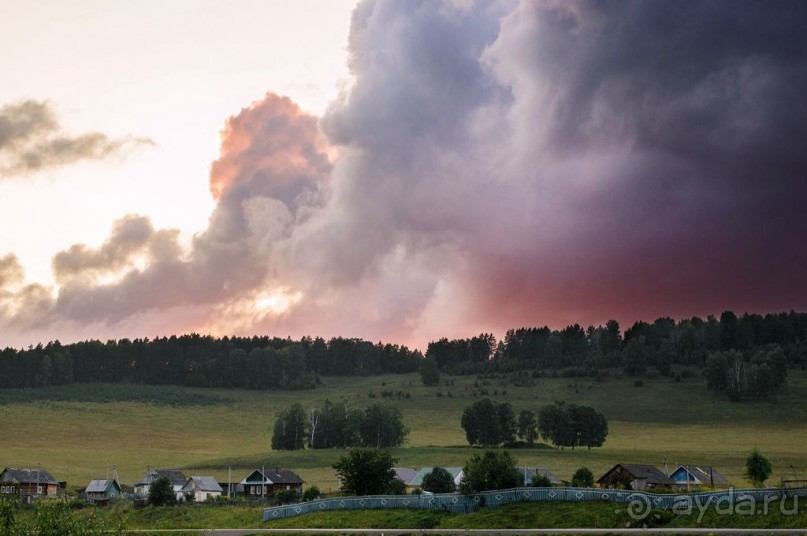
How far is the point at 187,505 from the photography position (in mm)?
98875

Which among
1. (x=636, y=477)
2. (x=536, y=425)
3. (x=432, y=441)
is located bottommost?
(x=636, y=477)

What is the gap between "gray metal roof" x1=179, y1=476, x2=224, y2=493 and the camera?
113875 millimetres

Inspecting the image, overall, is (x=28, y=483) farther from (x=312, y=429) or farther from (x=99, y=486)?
(x=312, y=429)

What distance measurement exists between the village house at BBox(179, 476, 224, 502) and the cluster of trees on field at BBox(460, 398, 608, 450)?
2183 inches

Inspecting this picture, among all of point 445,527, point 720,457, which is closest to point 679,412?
point 720,457

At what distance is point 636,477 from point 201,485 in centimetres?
5263

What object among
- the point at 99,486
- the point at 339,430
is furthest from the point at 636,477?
the point at 339,430

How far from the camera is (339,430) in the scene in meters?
164


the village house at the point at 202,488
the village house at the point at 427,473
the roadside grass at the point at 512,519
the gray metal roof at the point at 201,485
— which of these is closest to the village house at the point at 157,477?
the gray metal roof at the point at 201,485

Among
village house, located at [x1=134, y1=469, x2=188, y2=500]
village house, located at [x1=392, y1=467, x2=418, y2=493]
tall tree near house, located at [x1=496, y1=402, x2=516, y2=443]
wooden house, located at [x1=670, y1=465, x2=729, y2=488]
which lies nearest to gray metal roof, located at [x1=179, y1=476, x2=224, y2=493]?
village house, located at [x1=134, y1=469, x2=188, y2=500]

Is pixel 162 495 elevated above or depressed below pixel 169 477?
below

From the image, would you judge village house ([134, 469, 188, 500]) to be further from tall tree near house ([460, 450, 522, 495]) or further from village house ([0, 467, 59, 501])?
tall tree near house ([460, 450, 522, 495])

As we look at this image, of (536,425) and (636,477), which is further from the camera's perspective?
(536,425)

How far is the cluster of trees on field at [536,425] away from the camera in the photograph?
514 feet
